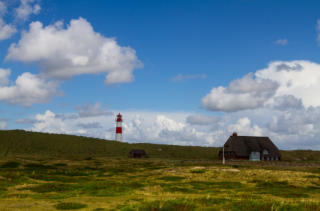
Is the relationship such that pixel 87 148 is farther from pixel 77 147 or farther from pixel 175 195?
pixel 175 195

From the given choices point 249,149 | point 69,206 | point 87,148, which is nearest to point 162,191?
point 69,206

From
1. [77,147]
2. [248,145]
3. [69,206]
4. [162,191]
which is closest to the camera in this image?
[69,206]

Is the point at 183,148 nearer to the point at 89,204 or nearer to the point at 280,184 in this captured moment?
the point at 280,184

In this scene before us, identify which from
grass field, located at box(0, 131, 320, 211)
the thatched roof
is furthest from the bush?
the thatched roof

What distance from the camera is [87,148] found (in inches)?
5113

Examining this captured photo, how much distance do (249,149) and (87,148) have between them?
61.6m

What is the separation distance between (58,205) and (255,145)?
300ft

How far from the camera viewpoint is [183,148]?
14288cm

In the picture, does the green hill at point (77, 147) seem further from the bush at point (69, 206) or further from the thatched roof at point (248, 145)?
the bush at point (69, 206)

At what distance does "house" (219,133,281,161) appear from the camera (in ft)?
337

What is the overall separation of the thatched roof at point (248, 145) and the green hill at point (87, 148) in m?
11.6

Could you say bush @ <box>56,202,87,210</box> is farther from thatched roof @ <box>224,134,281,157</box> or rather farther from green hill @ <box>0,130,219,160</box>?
green hill @ <box>0,130,219,160</box>

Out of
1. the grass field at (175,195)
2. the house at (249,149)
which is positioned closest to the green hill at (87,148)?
the house at (249,149)

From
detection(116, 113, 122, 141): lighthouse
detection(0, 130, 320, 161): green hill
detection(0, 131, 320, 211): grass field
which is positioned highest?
detection(116, 113, 122, 141): lighthouse
